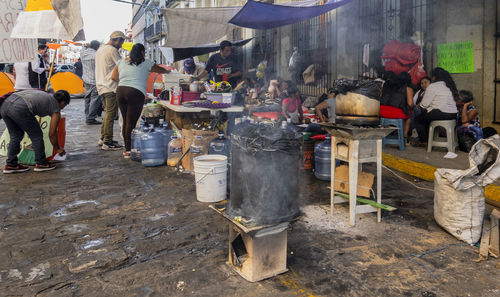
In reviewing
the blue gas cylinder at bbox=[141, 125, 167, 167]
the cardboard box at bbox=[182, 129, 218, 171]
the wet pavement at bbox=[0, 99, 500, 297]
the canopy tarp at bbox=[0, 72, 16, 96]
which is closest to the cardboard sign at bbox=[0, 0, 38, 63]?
the wet pavement at bbox=[0, 99, 500, 297]

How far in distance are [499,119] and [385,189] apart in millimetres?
3034

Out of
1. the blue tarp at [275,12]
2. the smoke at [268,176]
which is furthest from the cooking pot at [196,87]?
the smoke at [268,176]

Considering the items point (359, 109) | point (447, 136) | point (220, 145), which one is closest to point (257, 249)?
point (359, 109)

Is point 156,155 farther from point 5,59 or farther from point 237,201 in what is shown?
point 237,201

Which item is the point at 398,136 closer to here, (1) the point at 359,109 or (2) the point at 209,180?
(1) the point at 359,109

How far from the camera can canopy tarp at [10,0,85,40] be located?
15.1ft

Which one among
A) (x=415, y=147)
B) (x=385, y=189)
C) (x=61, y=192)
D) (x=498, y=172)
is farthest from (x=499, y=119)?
(x=61, y=192)

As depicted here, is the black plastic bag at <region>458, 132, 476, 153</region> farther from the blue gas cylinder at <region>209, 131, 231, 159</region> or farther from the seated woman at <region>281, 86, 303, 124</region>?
the blue gas cylinder at <region>209, 131, 231, 159</region>

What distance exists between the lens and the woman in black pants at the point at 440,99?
21.8 ft

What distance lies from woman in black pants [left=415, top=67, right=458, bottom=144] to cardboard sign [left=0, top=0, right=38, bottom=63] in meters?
6.34

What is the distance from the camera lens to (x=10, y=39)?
462 centimetres

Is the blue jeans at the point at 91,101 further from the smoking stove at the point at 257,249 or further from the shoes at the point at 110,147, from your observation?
the smoking stove at the point at 257,249

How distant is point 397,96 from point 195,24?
4115mm

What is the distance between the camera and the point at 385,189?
17.5 ft
